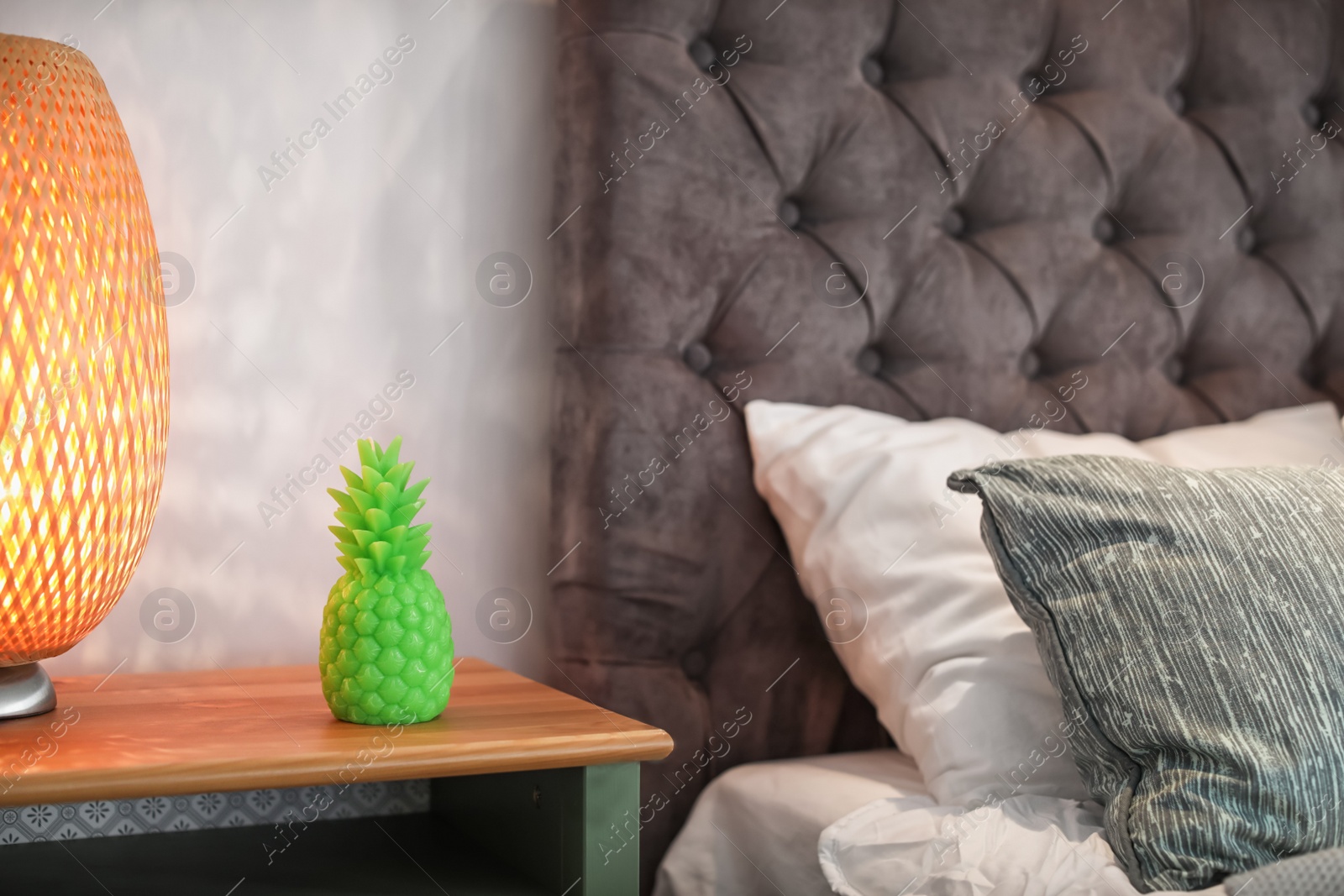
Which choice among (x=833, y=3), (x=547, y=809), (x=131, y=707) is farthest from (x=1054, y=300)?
(x=131, y=707)

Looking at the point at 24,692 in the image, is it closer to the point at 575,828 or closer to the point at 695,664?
the point at 575,828

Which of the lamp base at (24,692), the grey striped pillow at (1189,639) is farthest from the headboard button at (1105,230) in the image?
the lamp base at (24,692)

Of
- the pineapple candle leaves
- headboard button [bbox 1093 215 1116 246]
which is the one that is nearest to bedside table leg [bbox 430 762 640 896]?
the pineapple candle leaves

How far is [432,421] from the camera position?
1.19 m

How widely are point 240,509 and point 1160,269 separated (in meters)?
1.18

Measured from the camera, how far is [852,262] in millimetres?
1208

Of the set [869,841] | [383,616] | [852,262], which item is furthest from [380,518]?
[852,262]

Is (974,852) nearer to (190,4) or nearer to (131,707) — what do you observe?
(131,707)

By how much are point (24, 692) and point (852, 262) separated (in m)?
0.93

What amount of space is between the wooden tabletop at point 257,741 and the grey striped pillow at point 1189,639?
1.18ft

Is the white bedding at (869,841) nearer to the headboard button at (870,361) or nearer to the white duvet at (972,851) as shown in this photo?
the white duvet at (972,851)

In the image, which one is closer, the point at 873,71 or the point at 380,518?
the point at 380,518

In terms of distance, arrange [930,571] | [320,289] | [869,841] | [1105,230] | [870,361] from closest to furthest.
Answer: [869,841]
[930,571]
[320,289]
[870,361]
[1105,230]

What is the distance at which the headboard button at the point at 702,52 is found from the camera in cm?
117
